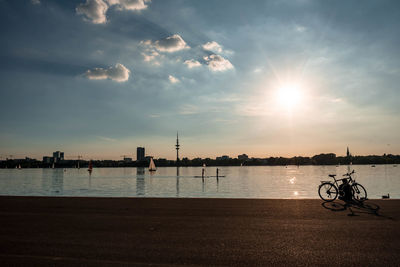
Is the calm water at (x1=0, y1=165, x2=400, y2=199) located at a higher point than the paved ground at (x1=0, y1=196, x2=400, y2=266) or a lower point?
lower

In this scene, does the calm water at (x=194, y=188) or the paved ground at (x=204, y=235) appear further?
the calm water at (x=194, y=188)

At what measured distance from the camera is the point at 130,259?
7.45 m

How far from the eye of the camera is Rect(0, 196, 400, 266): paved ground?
7465mm

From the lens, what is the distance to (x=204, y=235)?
32.0 feet

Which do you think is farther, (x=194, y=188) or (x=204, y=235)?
(x=194, y=188)

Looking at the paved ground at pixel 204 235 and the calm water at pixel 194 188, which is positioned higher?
the paved ground at pixel 204 235

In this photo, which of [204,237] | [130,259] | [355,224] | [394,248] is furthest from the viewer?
[355,224]

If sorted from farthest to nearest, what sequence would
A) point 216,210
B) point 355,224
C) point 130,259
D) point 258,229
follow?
1. point 216,210
2. point 355,224
3. point 258,229
4. point 130,259

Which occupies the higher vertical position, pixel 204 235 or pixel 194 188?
pixel 204 235

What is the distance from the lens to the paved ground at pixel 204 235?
7465 millimetres

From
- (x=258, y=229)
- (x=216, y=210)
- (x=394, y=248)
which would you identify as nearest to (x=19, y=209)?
(x=216, y=210)

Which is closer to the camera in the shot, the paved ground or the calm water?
the paved ground

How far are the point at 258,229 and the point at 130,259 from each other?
4791 millimetres

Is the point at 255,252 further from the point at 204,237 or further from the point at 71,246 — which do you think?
the point at 71,246
